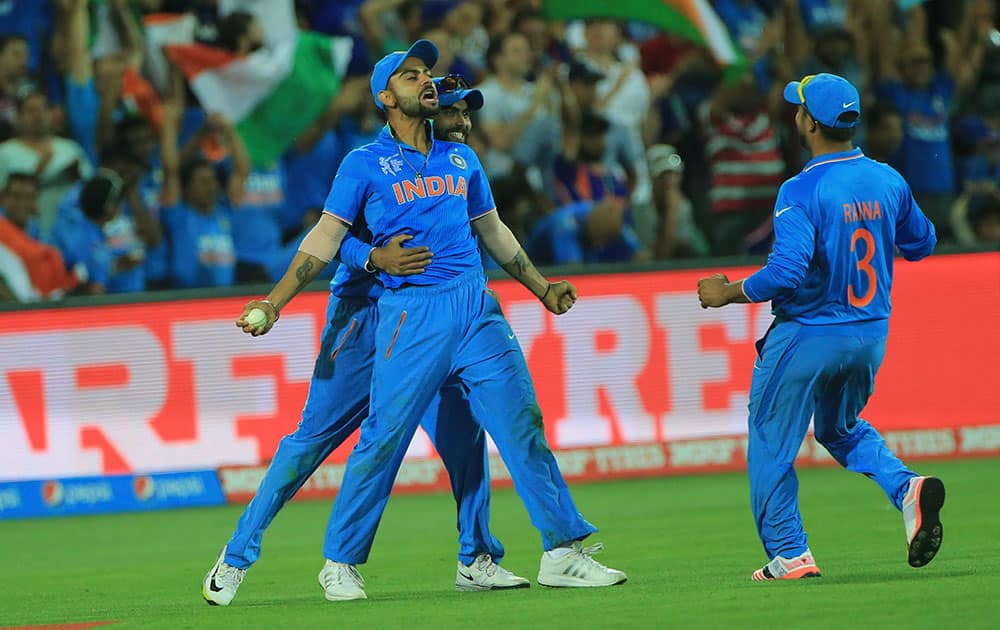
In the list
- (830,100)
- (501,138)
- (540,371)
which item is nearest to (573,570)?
(830,100)

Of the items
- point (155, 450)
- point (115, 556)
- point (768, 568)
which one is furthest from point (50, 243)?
point (768, 568)

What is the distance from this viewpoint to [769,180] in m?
14.5

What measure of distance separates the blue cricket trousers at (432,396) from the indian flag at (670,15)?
8349 mm

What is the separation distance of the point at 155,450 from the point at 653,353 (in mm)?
3967

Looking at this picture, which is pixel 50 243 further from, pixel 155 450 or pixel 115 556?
pixel 115 556

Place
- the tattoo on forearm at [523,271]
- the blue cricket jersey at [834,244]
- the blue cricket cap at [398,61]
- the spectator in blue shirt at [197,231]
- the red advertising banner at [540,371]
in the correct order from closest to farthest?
the blue cricket jersey at [834,244]
the blue cricket cap at [398,61]
the tattoo on forearm at [523,271]
the red advertising banner at [540,371]
the spectator in blue shirt at [197,231]

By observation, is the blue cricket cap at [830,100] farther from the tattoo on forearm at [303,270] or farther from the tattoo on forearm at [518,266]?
the tattoo on forearm at [303,270]

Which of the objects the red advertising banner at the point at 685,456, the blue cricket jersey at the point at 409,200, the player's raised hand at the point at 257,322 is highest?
the blue cricket jersey at the point at 409,200

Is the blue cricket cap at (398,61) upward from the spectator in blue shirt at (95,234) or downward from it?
upward

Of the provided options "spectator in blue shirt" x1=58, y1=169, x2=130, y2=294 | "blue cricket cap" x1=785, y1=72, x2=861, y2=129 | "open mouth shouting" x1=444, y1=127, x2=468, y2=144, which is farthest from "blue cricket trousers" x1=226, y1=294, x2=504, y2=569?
"spectator in blue shirt" x1=58, y1=169, x2=130, y2=294

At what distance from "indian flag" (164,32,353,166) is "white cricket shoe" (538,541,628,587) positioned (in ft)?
24.2

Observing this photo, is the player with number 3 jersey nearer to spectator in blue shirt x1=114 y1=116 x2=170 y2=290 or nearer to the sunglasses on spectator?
the sunglasses on spectator

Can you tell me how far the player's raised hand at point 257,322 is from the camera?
7.11m

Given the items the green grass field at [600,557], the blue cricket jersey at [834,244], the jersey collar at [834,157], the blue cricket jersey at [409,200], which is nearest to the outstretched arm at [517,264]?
the blue cricket jersey at [409,200]
